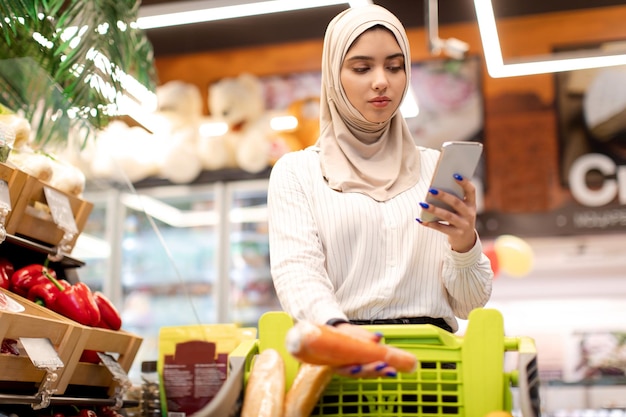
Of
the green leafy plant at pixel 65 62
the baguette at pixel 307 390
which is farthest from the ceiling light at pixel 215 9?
the baguette at pixel 307 390

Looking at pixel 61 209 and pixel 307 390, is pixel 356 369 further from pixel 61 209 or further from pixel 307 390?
pixel 61 209

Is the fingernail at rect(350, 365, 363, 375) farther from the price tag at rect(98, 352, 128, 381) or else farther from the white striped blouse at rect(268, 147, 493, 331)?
the price tag at rect(98, 352, 128, 381)

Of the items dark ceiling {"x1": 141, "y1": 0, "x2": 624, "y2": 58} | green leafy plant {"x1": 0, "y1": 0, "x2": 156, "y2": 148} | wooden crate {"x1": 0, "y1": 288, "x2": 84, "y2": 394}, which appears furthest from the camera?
dark ceiling {"x1": 141, "y1": 0, "x2": 624, "y2": 58}

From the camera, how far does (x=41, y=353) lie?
2088 mm

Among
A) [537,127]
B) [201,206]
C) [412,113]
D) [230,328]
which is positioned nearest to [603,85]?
[537,127]

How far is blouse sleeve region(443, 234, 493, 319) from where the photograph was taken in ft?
5.84

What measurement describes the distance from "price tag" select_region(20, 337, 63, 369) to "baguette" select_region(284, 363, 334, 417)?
852 mm

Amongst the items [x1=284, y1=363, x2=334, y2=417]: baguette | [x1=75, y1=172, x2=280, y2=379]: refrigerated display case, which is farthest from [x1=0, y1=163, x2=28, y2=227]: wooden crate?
[x1=75, y1=172, x2=280, y2=379]: refrigerated display case

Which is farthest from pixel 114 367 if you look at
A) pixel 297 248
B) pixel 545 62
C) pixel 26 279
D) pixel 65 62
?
pixel 545 62

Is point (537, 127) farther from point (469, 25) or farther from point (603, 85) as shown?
point (469, 25)

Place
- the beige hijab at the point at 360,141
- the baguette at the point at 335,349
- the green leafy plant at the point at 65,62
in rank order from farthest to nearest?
the green leafy plant at the point at 65,62
the beige hijab at the point at 360,141
the baguette at the point at 335,349

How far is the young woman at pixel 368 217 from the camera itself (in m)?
1.76

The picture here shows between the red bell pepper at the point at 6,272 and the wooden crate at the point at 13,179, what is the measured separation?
17 centimetres

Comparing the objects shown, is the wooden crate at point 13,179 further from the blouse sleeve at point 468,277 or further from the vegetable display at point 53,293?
the blouse sleeve at point 468,277
